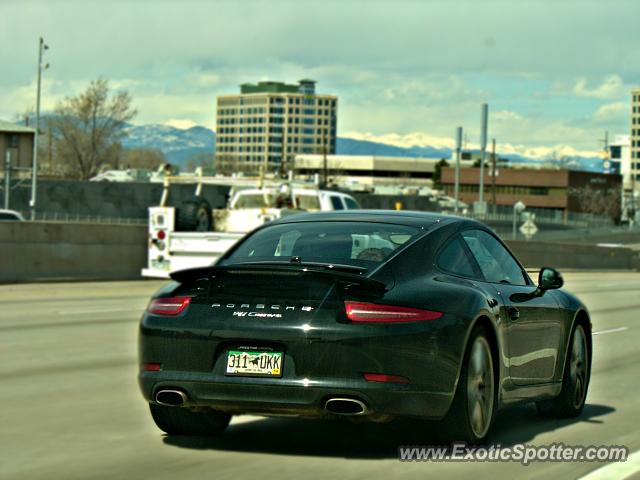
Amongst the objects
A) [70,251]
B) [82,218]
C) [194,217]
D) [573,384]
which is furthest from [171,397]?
[82,218]

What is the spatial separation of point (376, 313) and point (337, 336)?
0.85 feet

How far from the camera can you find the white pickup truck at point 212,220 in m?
24.5

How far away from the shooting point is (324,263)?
7402 mm

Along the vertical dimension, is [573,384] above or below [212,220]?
below

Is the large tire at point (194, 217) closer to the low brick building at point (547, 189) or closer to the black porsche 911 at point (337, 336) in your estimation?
the black porsche 911 at point (337, 336)

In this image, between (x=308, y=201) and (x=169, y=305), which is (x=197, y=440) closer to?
(x=169, y=305)

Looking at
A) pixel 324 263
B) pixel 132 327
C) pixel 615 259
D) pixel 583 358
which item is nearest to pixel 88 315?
pixel 132 327

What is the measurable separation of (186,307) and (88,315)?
11300mm

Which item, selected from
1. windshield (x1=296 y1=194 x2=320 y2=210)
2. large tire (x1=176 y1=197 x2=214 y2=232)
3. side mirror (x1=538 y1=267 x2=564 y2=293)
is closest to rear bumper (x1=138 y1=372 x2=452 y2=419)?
side mirror (x1=538 y1=267 x2=564 y2=293)

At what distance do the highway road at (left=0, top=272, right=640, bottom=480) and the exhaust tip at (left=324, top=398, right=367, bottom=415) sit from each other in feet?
1.06

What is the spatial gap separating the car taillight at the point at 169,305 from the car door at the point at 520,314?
6.68 ft

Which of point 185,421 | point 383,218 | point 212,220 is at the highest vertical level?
point 383,218

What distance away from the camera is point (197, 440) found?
779cm

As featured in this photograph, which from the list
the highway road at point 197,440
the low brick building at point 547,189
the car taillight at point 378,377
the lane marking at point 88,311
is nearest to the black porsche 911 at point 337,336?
the car taillight at point 378,377
